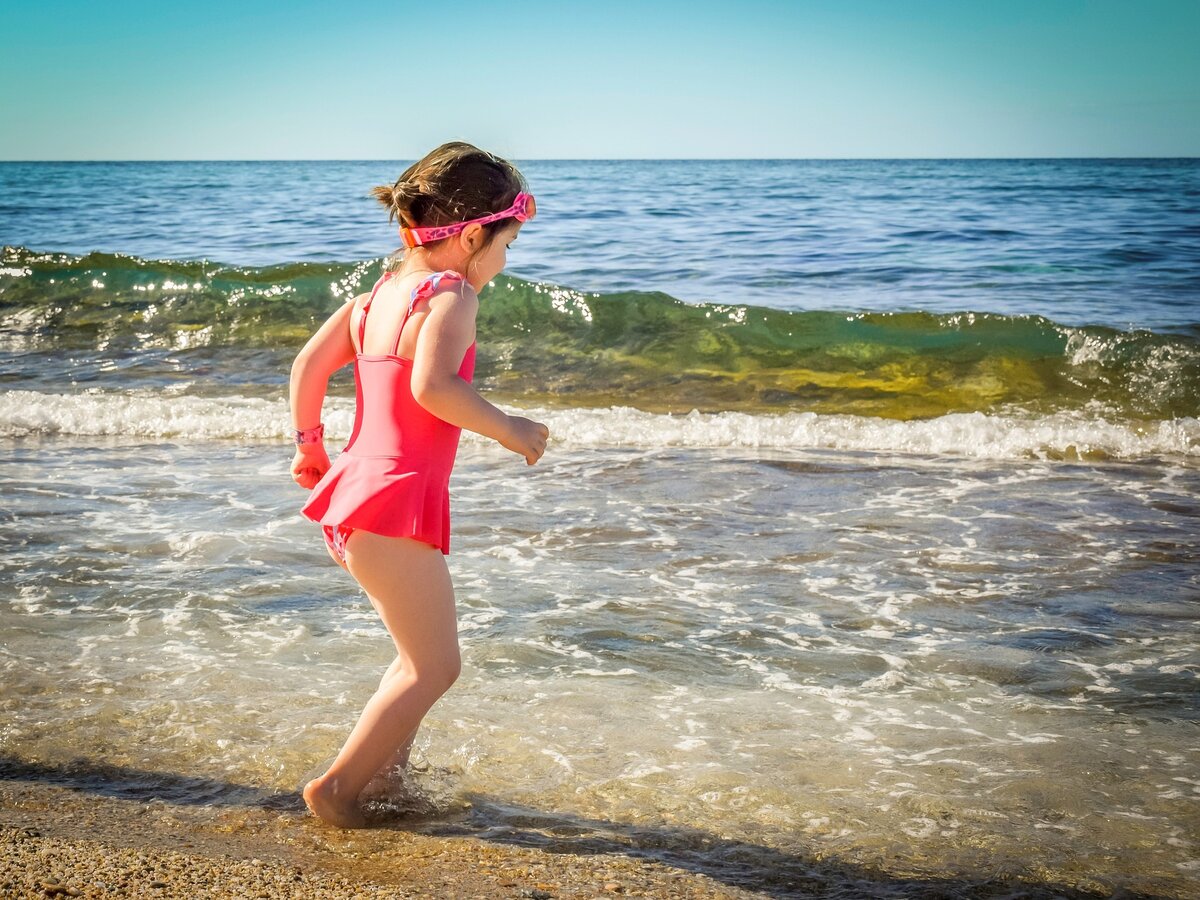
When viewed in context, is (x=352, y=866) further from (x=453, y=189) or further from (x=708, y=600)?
(x=708, y=600)

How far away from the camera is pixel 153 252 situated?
Answer: 1973cm

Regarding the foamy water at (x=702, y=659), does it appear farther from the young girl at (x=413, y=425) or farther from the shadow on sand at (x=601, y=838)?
the young girl at (x=413, y=425)

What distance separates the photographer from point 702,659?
13.6 ft

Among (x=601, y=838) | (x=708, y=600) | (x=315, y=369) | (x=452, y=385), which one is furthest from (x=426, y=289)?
(x=708, y=600)

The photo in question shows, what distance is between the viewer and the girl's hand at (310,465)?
2.97 metres

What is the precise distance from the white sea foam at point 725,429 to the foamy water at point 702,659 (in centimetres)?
118

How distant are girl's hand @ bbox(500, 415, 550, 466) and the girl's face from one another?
42 centimetres

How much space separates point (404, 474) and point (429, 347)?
1.04 ft

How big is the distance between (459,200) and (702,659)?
2.14m

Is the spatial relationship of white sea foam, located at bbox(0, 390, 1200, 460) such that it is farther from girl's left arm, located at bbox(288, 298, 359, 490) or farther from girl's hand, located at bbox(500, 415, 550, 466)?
girl's hand, located at bbox(500, 415, 550, 466)

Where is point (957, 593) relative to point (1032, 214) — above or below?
below

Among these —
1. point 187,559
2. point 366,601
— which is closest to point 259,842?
point 366,601

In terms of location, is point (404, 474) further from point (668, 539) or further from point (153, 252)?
point (153, 252)

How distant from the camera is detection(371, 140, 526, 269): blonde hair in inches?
107
